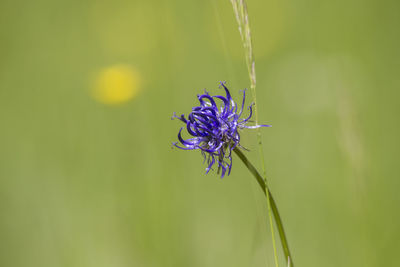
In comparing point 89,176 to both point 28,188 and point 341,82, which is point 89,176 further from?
point 341,82

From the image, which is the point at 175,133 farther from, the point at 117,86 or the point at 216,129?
the point at 216,129

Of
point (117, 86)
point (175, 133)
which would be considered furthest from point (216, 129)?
point (117, 86)

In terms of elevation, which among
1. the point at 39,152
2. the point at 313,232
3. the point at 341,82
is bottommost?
the point at 313,232

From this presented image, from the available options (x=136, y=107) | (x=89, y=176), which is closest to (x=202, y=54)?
(x=136, y=107)

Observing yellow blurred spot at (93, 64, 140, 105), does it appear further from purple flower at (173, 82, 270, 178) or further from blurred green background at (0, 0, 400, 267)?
purple flower at (173, 82, 270, 178)

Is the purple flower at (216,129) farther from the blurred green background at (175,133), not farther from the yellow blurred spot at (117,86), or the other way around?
the yellow blurred spot at (117,86)

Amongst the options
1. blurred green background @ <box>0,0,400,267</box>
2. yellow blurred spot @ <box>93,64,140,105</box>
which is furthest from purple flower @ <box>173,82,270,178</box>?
yellow blurred spot @ <box>93,64,140,105</box>
